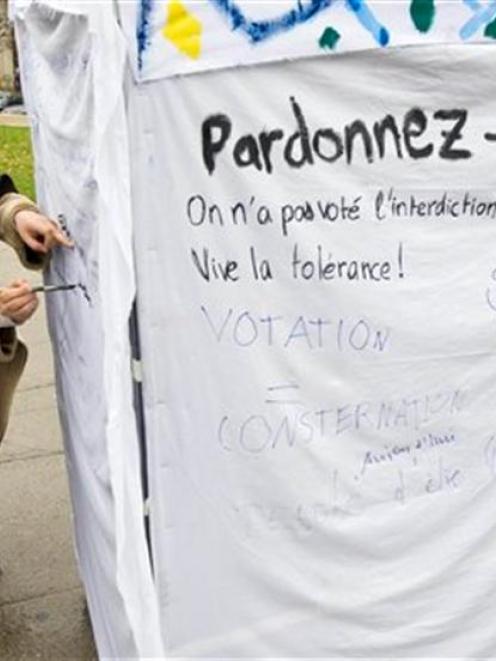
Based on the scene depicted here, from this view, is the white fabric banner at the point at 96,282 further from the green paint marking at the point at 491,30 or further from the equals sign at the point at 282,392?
the green paint marking at the point at 491,30

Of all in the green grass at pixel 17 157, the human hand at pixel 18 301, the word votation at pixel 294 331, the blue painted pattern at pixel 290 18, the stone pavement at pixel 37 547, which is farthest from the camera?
the green grass at pixel 17 157

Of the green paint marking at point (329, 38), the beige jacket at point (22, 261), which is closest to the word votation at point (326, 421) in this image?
the beige jacket at point (22, 261)

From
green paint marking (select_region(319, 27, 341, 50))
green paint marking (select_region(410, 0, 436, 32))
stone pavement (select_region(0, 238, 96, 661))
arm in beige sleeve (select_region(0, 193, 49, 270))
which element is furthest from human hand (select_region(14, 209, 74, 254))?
stone pavement (select_region(0, 238, 96, 661))

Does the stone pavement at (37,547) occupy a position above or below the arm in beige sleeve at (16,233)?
below

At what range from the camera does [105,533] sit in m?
2.66

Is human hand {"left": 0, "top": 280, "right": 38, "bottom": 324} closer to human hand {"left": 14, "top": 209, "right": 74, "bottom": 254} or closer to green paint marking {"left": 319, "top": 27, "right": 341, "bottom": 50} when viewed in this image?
human hand {"left": 14, "top": 209, "right": 74, "bottom": 254}

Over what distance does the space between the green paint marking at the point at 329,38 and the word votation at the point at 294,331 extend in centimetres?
57

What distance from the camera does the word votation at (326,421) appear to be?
2.46 m

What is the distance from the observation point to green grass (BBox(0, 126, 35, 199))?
36.2 ft

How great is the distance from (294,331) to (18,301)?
27.3 inches

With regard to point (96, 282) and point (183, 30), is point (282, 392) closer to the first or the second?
point (96, 282)

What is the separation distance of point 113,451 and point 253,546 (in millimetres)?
487

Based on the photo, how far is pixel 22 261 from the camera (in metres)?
2.84

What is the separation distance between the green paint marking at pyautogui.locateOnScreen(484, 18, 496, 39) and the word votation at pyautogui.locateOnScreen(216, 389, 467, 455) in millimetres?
810
